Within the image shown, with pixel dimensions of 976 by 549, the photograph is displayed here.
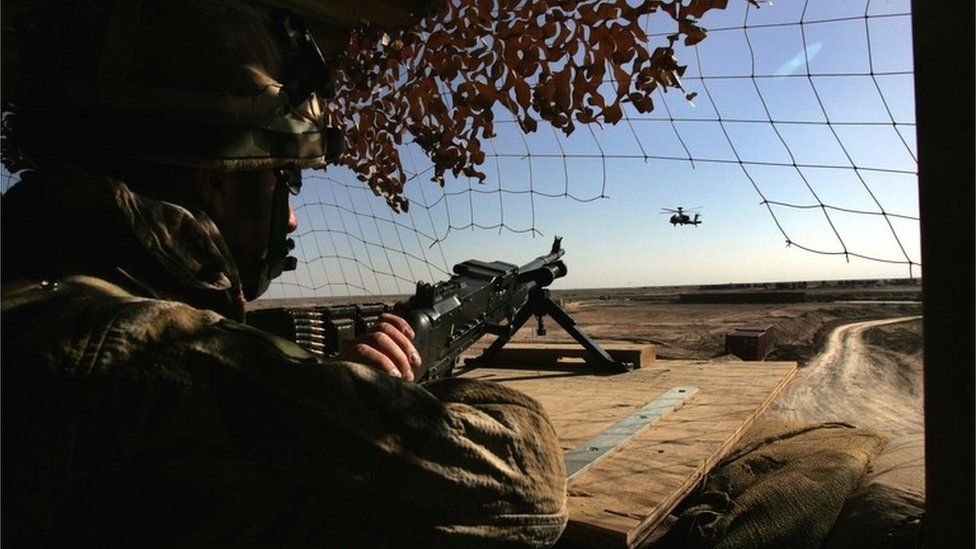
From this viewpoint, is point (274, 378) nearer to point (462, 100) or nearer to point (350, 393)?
point (350, 393)

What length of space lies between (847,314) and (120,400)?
2175cm

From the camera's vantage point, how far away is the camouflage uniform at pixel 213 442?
701mm

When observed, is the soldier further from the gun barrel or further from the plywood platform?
the gun barrel

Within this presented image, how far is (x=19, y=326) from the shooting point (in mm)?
744

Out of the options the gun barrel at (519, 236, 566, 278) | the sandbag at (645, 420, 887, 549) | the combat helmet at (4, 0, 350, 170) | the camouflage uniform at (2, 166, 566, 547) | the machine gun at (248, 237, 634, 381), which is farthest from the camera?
the gun barrel at (519, 236, 566, 278)

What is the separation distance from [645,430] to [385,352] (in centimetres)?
158

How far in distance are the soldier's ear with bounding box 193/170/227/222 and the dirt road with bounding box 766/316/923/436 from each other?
6207mm

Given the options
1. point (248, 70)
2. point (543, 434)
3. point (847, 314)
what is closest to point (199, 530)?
point (543, 434)

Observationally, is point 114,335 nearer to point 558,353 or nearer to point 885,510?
point 885,510

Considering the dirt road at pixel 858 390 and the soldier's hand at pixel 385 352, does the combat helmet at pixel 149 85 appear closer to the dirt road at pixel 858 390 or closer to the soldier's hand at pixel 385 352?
the soldier's hand at pixel 385 352

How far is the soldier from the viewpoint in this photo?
71cm

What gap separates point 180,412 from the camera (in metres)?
0.71

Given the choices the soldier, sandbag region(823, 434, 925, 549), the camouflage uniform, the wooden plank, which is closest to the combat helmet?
the soldier

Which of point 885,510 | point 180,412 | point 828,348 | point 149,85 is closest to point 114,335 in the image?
point 180,412
